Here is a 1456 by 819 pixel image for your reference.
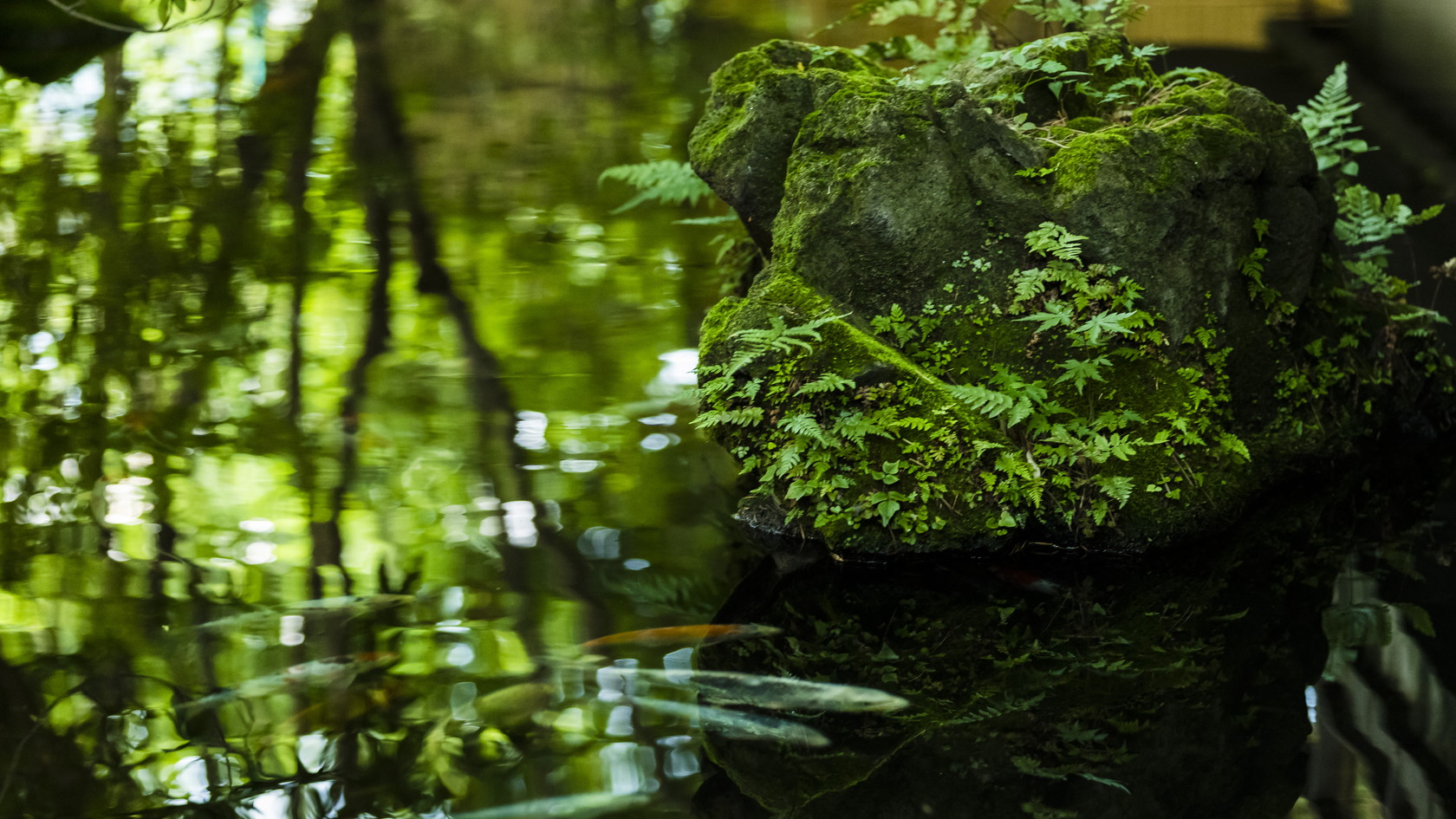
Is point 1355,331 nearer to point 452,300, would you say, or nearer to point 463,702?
point 463,702

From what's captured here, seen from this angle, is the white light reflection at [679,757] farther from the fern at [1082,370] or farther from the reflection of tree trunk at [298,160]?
the fern at [1082,370]

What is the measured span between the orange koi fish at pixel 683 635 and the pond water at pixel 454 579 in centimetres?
2

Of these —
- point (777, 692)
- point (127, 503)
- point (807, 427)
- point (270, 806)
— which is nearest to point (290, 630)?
point (270, 806)

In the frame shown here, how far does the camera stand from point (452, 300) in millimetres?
6188

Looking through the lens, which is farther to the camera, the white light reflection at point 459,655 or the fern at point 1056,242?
the fern at point 1056,242

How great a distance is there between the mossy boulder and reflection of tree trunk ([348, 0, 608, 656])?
0.78 m

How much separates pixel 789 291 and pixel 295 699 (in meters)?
2.08

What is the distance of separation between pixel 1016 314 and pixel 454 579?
2.15m

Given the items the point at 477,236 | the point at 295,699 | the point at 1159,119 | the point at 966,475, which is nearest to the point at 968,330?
the point at 966,475

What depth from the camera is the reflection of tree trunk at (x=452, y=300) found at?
393 cm

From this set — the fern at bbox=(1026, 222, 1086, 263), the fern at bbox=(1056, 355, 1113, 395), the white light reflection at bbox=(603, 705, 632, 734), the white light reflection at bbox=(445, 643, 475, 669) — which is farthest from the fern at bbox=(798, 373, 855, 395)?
the white light reflection at bbox=(445, 643, 475, 669)

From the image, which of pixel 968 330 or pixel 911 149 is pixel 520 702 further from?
pixel 911 149

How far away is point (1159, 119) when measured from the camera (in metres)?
4.36

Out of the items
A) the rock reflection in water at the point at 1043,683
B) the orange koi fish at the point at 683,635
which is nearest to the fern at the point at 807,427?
the rock reflection in water at the point at 1043,683
